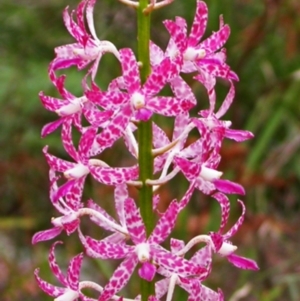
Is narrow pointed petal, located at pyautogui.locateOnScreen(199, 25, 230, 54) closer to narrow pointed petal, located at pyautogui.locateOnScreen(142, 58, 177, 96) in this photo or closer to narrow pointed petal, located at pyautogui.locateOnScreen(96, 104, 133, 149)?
narrow pointed petal, located at pyautogui.locateOnScreen(142, 58, 177, 96)

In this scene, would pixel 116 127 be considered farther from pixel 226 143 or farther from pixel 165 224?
pixel 226 143

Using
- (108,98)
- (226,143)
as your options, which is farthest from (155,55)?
(226,143)

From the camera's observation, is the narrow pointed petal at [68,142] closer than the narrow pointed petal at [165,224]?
No

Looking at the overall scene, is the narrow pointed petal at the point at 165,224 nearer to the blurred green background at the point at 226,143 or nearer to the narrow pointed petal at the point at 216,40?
the narrow pointed petal at the point at 216,40

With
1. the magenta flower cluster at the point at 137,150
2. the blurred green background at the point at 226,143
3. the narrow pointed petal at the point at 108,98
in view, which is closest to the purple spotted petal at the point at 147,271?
the magenta flower cluster at the point at 137,150

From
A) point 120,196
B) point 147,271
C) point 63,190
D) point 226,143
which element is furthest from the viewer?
point 226,143

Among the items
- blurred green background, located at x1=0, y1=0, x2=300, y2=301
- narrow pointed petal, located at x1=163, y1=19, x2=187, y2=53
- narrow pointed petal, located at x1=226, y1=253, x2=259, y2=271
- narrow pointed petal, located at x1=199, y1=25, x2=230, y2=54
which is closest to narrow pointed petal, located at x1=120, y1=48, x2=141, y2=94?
narrow pointed petal, located at x1=163, y1=19, x2=187, y2=53

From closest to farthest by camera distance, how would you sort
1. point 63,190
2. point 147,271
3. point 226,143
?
1. point 147,271
2. point 63,190
3. point 226,143
